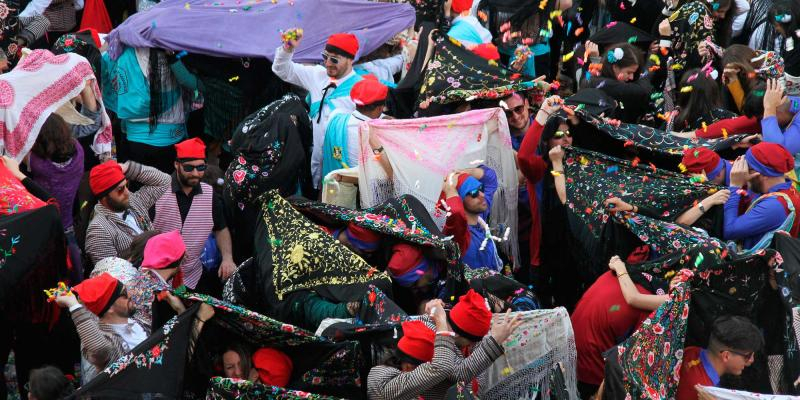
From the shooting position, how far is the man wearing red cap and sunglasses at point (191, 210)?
698 centimetres

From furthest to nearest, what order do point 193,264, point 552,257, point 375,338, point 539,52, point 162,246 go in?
1. point 539,52
2. point 552,257
3. point 193,264
4. point 162,246
5. point 375,338

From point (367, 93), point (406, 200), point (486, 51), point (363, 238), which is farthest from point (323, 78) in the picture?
point (363, 238)

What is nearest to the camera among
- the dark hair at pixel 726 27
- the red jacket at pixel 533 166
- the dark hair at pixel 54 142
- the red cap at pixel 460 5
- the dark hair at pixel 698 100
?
the dark hair at pixel 54 142

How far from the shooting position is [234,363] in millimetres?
5281

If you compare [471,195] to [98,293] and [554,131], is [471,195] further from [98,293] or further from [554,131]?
[98,293]

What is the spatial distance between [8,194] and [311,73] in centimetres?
294

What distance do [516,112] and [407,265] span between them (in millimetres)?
2097

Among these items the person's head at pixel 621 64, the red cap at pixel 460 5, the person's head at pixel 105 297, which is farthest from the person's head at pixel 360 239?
the red cap at pixel 460 5

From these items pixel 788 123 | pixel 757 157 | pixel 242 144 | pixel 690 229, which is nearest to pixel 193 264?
pixel 242 144

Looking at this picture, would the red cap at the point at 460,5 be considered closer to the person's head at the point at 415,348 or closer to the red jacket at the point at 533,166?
the red jacket at the point at 533,166

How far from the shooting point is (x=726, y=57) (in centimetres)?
815

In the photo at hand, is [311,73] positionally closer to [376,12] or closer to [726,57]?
[376,12]

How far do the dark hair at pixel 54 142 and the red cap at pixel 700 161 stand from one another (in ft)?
12.4

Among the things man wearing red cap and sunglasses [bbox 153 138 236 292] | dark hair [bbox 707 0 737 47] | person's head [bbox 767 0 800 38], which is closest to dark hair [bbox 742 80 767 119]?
person's head [bbox 767 0 800 38]
